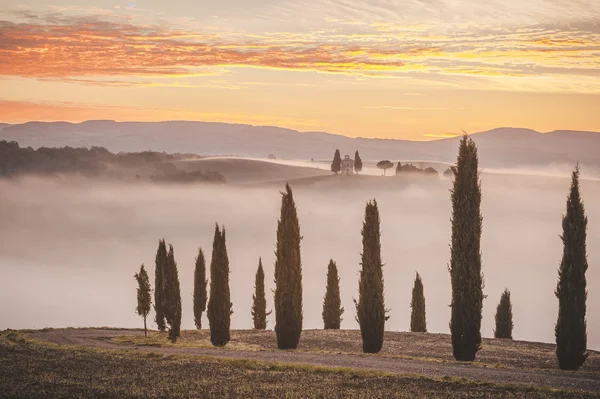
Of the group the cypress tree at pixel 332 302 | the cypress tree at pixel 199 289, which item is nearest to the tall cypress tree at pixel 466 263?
the cypress tree at pixel 332 302

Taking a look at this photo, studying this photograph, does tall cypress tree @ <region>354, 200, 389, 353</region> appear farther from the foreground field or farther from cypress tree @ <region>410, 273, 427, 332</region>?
cypress tree @ <region>410, 273, 427, 332</region>

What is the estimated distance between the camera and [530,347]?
176 ft

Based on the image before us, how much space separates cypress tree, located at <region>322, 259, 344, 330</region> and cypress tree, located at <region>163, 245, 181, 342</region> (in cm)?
1626

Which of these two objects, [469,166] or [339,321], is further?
[339,321]

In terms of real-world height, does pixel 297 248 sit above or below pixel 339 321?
above

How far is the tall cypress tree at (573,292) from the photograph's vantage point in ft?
129

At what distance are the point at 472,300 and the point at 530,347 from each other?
14985 millimetres

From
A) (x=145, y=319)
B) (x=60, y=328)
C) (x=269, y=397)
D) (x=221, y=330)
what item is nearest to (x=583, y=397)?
(x=269, y=397)

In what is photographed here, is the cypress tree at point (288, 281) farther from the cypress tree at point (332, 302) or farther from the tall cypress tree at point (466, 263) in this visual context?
the cypress tree at point (332, 302)

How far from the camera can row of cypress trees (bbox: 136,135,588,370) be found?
39750 millimetres

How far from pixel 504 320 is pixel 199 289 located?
27.6 metres

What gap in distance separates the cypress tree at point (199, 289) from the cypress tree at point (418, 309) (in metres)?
18.7

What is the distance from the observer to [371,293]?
45.8 meters

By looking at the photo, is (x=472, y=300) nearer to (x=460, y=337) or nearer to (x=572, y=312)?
(x=460, y=337)
